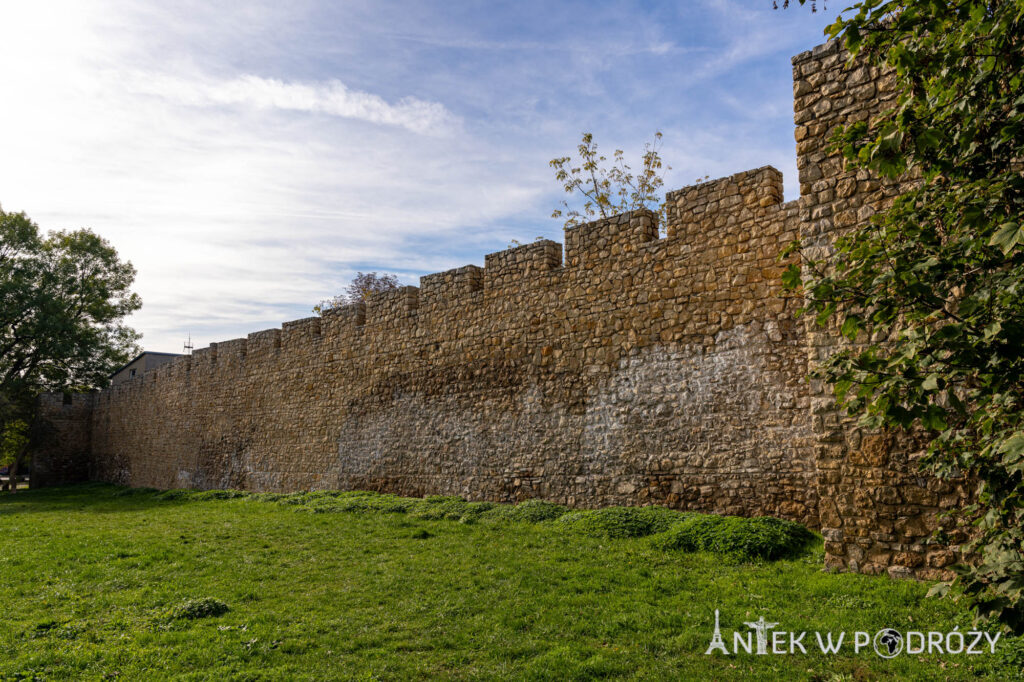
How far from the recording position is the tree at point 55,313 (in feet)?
68.9

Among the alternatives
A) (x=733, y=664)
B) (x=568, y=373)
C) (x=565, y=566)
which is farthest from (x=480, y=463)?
(x=733, y=664)

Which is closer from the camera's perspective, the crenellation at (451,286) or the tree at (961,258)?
the tree at (961,258)

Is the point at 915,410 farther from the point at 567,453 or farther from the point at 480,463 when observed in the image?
the point at 480,463

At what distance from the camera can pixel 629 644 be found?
4395 millimetres

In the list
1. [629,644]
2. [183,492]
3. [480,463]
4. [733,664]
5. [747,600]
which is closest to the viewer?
[733,664]

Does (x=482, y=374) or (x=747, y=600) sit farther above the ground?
(x=482, y=374)

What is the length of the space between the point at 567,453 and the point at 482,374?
2.44 meters

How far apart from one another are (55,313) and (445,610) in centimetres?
2186

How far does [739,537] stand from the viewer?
641 cm

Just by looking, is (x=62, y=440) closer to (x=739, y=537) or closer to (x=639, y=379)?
(x=639, y=379)

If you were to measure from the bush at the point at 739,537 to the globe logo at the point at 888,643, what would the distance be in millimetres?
1970

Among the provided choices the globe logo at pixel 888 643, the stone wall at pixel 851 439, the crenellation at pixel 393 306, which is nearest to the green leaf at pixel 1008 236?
the stone wall at pixel 851 439

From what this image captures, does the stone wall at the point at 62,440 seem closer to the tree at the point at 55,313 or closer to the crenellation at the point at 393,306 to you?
the tree at the point at 55,313

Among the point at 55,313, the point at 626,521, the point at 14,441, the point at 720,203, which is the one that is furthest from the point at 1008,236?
the point at 14,441
